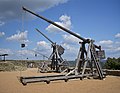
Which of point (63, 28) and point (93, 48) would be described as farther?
point (63, 28)

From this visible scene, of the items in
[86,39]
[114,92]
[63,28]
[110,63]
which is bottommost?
[114,92]

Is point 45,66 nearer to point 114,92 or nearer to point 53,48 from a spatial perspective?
point 53,48

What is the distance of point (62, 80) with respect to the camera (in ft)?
47.6

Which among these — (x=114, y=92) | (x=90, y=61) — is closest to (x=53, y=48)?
(x=90, y=61)

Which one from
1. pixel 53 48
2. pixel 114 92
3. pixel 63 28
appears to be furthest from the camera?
pixel 53 48

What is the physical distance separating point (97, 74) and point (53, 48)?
41.2 ft

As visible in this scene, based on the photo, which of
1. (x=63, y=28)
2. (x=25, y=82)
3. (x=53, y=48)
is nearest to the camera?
(x=25, y=82)

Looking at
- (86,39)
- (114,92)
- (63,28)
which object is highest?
(63,28)

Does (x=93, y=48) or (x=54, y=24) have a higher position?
(x=54, y=24)

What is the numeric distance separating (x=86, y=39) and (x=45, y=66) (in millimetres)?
13468

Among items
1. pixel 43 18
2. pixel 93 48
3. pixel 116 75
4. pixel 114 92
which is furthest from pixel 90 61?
pixel 114 92

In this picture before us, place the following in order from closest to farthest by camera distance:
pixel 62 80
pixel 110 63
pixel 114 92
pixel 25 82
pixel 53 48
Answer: pixel 114 92
pixel 25 82
pixel 62 80
pixel 110 63
pixel 53 48

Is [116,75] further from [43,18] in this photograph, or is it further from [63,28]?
[43,18]

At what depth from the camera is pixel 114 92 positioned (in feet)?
28.5
